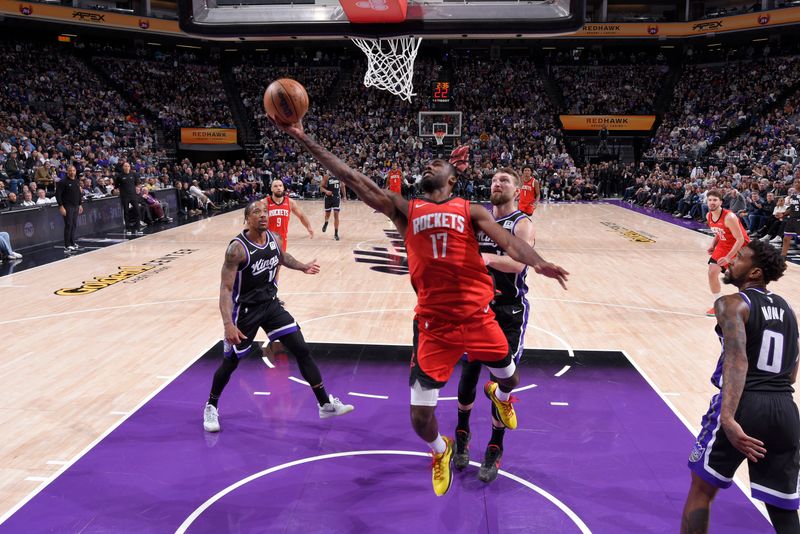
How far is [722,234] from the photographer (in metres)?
8.32

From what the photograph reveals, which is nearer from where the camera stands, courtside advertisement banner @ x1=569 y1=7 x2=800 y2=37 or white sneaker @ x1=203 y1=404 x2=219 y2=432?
white sneaker @ x1=203 y1=404 x2=219 y2=432

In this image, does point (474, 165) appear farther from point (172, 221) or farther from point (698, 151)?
point (172, 221)

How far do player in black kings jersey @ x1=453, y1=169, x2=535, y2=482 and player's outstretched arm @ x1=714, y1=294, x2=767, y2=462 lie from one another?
5.29 ft

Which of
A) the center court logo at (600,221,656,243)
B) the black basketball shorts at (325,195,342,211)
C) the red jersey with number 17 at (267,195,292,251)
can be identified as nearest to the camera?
the red jersey with number 17 at (267,195,292,251)

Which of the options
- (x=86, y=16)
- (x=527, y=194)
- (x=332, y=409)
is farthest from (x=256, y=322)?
(x=86, y=16)

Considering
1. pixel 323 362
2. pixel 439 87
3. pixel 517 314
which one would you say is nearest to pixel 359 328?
pixel 323 362

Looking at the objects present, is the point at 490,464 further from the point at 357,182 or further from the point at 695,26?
the point at 695,26

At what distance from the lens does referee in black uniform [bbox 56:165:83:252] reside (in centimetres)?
1276

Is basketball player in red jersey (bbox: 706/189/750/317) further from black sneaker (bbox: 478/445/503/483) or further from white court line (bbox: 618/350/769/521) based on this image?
black sneaker (bbox: 478/445/503/483)

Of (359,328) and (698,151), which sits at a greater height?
(698,151)

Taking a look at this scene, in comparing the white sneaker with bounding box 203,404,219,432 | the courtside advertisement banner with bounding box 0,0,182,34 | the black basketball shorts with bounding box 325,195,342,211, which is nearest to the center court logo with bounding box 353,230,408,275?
the black basketball shorts with bounding box 325,195,342,211

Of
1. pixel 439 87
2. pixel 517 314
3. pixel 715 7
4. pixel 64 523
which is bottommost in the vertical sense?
pixel 64 523

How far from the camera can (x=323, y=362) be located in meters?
6.66

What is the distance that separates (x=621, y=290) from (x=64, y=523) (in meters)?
8.48
